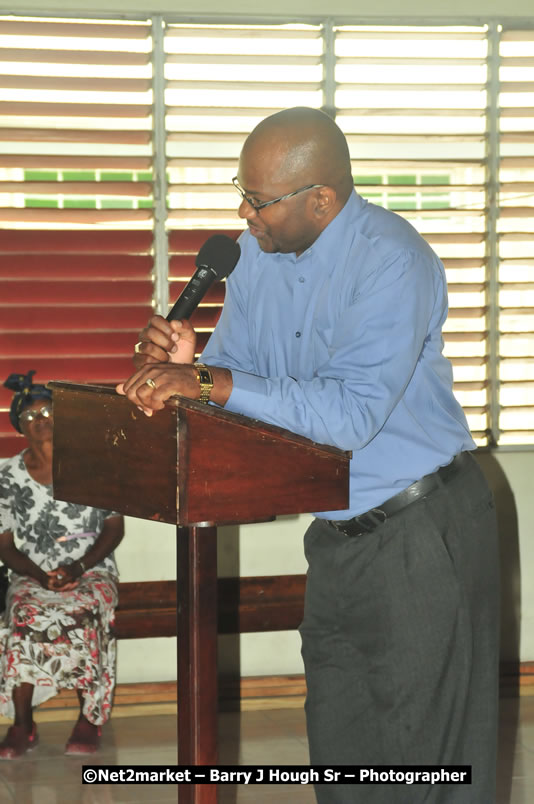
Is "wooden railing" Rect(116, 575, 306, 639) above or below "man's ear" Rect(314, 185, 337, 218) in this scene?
below

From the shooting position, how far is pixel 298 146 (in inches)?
72.6

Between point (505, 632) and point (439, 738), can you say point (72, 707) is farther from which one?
point (439, 738)

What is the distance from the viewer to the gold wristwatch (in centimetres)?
166

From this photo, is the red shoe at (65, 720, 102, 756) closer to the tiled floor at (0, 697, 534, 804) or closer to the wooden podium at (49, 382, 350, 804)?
the tiled floor at (0, 697, 534, 804)

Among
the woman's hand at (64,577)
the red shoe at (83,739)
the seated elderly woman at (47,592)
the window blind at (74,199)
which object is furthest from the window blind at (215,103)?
the red shoe at (83,739)

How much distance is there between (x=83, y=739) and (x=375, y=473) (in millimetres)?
2072

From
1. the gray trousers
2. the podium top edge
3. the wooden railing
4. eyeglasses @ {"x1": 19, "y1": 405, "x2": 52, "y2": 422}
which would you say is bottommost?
the wooden railing

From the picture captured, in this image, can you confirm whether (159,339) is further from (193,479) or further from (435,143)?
(435,143)

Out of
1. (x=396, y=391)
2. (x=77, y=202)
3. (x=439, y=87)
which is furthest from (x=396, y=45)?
(x=396, y=391)

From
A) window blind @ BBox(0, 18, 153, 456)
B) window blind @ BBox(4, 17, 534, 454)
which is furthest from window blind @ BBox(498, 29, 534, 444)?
window blind @ BBox(0, 18, 153, 456)

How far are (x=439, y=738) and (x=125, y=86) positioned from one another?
267cm

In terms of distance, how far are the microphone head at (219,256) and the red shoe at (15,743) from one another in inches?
88.2

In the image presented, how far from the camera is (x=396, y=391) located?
182 cm

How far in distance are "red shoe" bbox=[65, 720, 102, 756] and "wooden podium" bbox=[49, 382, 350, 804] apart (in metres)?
2.02
